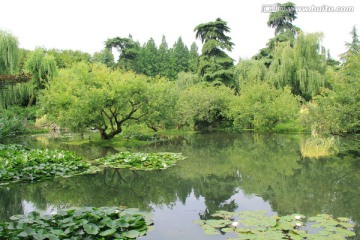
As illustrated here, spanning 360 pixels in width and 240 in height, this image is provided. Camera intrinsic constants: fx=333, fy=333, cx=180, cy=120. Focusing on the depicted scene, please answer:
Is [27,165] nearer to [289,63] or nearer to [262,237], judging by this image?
[262,237]

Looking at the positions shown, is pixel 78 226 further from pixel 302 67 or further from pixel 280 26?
pixel 280 26

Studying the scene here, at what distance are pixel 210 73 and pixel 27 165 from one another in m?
23.3

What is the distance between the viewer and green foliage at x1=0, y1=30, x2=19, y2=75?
2016 cm

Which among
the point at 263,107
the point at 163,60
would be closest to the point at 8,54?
the point at 263,107

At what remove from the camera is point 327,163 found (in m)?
10.4

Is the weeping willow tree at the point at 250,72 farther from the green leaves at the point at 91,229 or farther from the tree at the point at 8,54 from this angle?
the green leaves at the point at 91,229

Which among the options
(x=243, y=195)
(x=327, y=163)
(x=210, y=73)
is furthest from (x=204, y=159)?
(x=210, y=73)

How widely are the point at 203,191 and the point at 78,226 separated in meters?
3.49

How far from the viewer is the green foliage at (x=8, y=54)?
20156 millimetres

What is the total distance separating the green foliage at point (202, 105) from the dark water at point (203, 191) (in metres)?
13.6

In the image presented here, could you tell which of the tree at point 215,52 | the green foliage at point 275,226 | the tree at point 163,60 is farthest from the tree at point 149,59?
the green foliage at point 275,226

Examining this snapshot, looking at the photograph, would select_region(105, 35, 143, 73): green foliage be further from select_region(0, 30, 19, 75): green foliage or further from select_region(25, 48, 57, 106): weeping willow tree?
select_region(0, 30, 19, 75): green foliage

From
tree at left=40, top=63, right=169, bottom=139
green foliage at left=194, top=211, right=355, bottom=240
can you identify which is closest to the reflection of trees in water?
green foliage at left=194, top=211, right=355, bottom=240

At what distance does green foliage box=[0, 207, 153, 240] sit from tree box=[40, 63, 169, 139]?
9.88 meters
